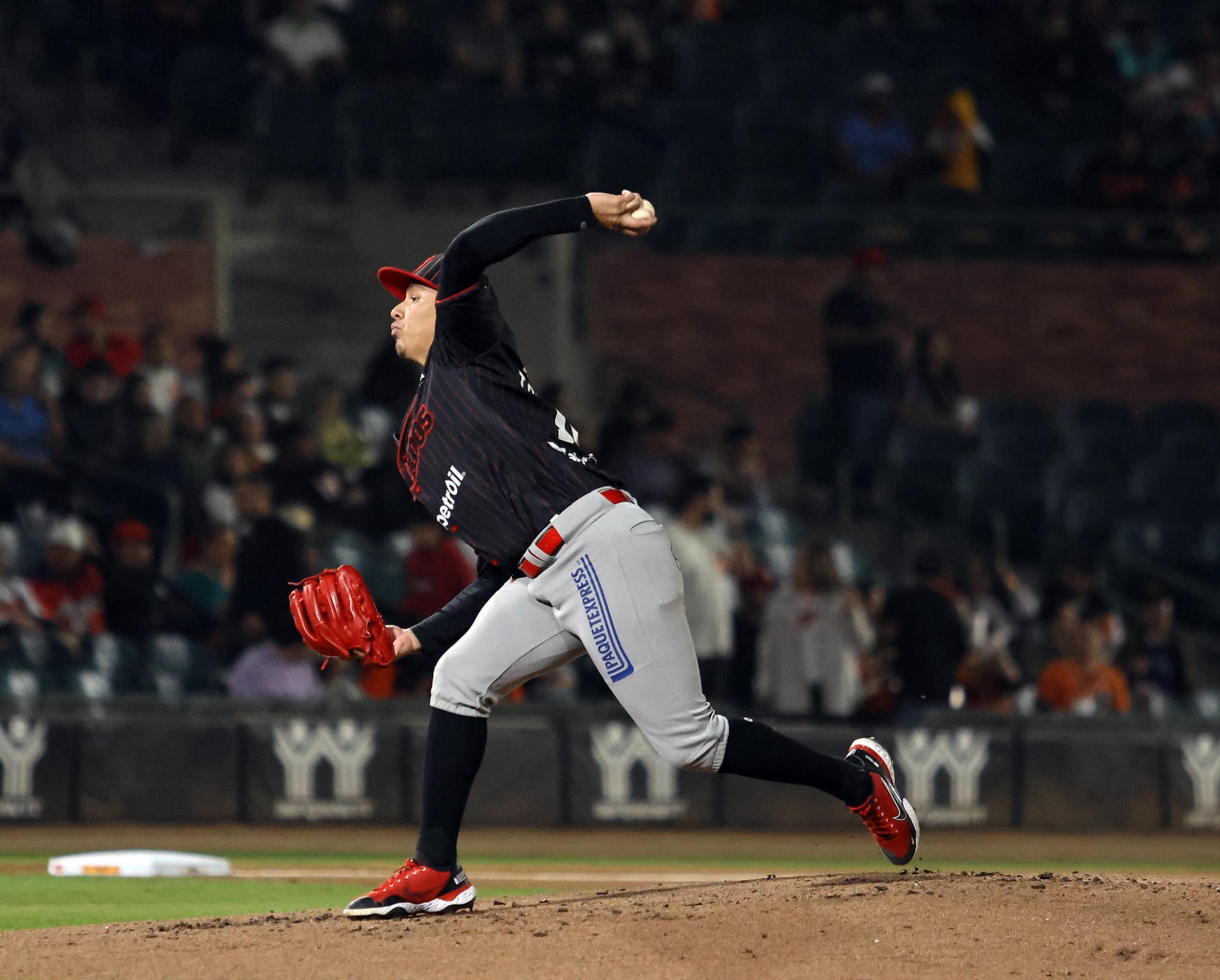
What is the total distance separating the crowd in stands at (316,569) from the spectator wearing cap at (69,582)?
0.04 feet

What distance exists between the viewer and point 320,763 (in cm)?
1050

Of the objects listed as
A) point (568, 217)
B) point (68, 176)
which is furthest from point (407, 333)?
point (68, 176)

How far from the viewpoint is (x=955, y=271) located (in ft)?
50.0

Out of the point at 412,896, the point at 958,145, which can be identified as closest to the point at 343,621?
the point at 412,896

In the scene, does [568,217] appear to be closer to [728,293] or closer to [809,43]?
[728,293]

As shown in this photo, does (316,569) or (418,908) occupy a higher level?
(316,569)

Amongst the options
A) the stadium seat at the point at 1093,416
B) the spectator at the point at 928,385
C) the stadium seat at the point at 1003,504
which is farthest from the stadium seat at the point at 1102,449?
the spectator at the point at 928,385

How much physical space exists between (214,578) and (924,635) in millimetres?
4019

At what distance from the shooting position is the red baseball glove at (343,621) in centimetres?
505

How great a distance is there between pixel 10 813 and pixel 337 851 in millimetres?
1868

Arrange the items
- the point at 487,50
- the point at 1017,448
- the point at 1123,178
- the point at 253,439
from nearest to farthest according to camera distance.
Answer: the point at 253,439 < the point at 1017,448 < the point at 487,50 < the point at 1123,178

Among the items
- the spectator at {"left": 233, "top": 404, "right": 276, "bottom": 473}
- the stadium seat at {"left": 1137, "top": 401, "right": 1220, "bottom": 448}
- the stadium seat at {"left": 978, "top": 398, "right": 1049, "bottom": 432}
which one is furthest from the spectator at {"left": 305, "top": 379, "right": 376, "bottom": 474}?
the stadium seat at {"left": 1137, "top": 401, "right": 1220, "bottom": 448}

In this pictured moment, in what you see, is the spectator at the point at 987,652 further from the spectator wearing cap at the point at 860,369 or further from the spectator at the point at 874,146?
the spectator at the point at 874,146

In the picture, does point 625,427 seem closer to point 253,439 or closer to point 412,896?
point 253,439
